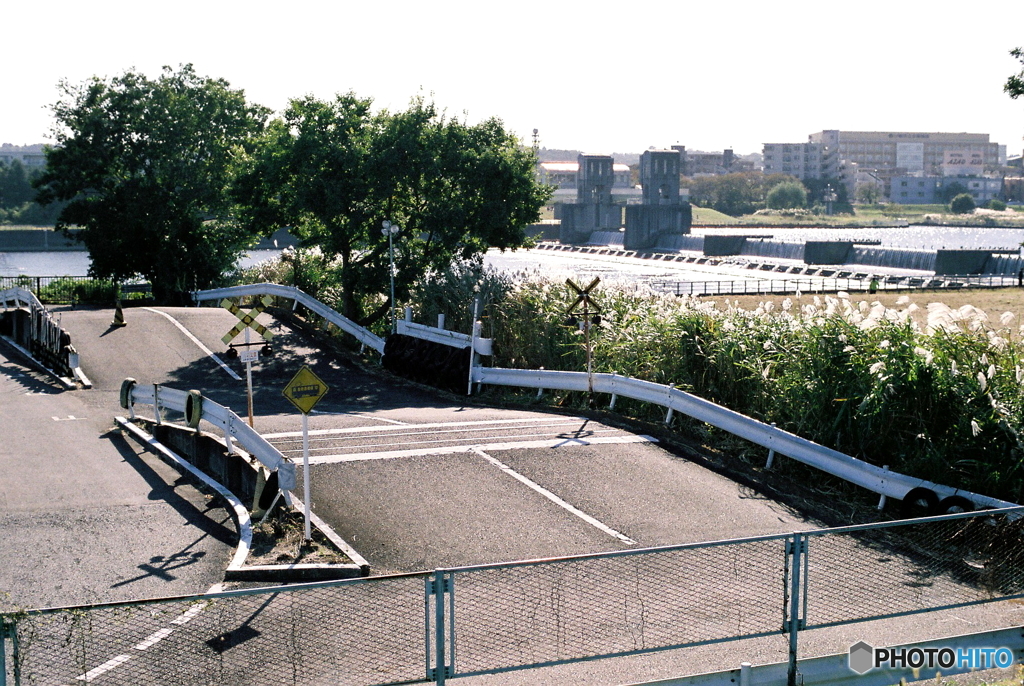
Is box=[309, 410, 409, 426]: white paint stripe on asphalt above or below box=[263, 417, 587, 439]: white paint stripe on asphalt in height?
below

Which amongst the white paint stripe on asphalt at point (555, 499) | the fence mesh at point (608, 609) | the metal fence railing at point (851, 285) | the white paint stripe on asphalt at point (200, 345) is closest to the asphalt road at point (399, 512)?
the white paint stripe on asphalt at point (555, 499)

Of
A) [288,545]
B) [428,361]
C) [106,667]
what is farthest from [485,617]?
[428,361]

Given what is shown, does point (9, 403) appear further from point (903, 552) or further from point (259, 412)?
point (903, 552)

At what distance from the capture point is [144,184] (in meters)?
40.1

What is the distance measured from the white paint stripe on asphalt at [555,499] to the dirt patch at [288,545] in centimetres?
292

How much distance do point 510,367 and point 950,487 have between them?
39.2 feet

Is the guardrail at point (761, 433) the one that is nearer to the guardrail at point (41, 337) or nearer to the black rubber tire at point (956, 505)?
the black rubber tire at point (956, 505)

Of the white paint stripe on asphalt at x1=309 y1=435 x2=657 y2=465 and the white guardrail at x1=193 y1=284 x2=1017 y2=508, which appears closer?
the white guardrail at x1=193 y1=284 x2=1017 y2=508

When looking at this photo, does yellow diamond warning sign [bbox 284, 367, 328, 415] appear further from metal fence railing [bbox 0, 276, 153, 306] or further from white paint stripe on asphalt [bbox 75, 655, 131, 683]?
metal fence railing [bbox 0, 276, 153, 306]

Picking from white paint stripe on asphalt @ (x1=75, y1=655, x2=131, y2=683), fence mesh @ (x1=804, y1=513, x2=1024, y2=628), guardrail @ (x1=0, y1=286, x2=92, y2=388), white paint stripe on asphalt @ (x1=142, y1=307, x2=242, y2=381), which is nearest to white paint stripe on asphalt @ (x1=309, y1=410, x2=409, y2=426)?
white paint stripe on asphalt @ (x1=142, y1=307, x2=242, y2=381)

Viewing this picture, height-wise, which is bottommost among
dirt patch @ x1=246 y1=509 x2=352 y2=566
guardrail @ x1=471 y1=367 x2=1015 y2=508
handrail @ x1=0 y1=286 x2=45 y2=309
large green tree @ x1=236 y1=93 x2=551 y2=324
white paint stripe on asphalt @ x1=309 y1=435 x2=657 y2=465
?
dirt patch @ x1=246 y1=509 x2=352 y2=566

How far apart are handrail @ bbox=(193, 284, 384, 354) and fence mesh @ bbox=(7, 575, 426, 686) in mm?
16688

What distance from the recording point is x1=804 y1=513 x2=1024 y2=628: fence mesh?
7855mm

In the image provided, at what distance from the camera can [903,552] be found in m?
9.79
